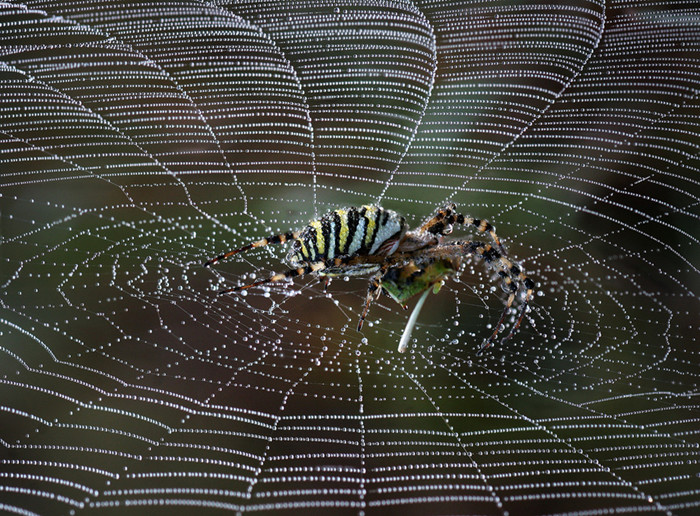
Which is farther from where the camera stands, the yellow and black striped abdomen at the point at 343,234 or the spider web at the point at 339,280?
the spider web at the point at 339,280

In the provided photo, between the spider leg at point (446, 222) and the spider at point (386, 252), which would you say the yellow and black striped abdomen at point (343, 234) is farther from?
the spider leg at point (446, 222)

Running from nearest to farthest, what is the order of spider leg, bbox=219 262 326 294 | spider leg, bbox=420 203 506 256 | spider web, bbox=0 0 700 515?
spider leg, bbox=219 262 326 294 → spider leg, bbox=420 203 506 256 → spider web, bbox=0 0 700 515

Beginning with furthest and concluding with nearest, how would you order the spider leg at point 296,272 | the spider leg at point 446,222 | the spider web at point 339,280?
the spider web at point 339,280 → the spider leg at point 446,222 → the spider leg at point 296,272

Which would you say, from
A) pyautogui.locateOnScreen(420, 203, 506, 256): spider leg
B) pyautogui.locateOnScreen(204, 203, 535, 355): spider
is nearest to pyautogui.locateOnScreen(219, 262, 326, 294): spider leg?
pyautogui.locateOnScreen(204, 203, 535, 355): spider

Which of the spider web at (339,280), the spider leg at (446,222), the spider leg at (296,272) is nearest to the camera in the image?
the spider leg at (296,272)

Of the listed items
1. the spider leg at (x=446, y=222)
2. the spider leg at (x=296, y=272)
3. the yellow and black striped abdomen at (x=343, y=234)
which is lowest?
the spider leg at (x=296, y=272)

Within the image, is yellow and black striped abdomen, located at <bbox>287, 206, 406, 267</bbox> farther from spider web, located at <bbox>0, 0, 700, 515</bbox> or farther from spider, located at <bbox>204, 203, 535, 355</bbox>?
spider web, located at <bbox>0, 0, 700, 515</bbox>

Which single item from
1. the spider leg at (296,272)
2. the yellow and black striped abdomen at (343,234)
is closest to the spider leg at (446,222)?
the yellow and black striped abdomen at (343,234)
